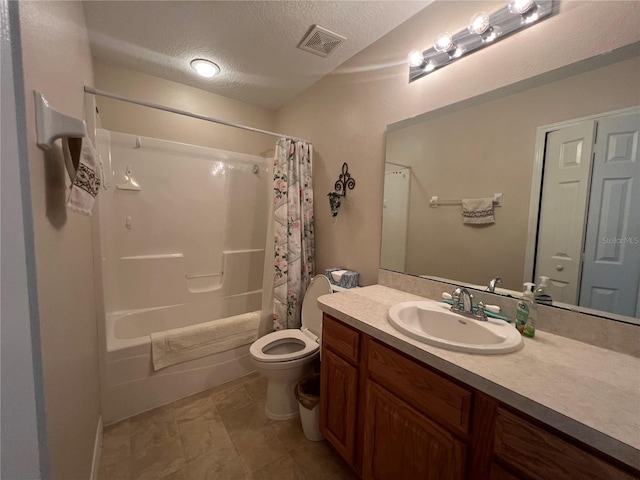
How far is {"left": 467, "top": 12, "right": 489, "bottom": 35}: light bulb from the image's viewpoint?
1130 mm

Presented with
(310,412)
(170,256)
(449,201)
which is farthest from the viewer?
(170,256)

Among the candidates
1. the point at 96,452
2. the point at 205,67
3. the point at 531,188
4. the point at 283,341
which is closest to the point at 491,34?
the point at 531,188

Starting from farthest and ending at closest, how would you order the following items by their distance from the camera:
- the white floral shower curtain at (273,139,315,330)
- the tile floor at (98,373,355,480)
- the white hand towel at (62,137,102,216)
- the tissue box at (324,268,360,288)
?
1. the white floral shower curtain at (273,139,315,330)
2. the tissue box at (324,268,360,288)
3. the tile floor at (98,373,355,480)
4. the white hand towel at (62,137,102,216)

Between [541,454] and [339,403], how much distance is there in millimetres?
848

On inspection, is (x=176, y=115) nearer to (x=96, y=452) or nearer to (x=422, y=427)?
(x=96, y=452)

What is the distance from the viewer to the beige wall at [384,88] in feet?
3.09

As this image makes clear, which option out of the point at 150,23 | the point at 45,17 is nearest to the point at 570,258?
the point at 45,17

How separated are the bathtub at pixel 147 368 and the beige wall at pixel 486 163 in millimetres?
1655

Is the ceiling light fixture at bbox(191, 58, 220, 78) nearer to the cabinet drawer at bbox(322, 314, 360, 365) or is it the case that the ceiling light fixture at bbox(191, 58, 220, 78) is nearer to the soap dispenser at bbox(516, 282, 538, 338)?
the cabinet drawer at bbox(322, 314, 360, 365)

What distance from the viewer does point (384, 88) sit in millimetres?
1645

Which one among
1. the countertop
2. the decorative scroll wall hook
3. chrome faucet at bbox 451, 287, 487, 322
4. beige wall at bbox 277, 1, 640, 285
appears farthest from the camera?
the decorative scroll wall hook

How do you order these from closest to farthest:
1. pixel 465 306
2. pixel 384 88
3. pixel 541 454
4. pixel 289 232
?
pixel 541 454 < pixel 465 306 < pixel 384 88 < pixel 289 232

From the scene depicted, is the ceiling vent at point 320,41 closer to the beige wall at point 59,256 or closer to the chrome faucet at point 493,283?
the beige wall at point 59,256

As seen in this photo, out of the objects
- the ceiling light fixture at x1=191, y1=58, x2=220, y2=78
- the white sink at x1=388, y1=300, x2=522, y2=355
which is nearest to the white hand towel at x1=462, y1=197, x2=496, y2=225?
the white sink at x1=388, y1=300, x2=522, y2=355
